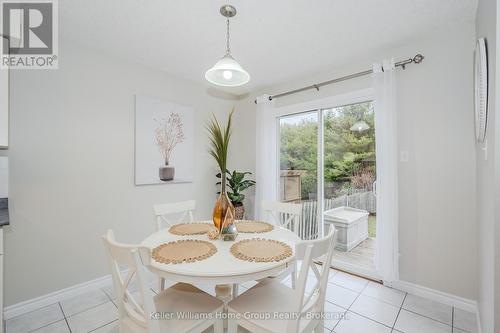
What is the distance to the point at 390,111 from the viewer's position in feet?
7.47

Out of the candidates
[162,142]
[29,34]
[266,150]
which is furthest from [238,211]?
[29,34]

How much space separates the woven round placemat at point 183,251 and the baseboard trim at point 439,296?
2077mm

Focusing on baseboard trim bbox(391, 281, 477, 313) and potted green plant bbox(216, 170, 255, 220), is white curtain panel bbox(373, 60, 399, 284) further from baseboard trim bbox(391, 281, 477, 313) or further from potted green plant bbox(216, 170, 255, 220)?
potted green plant bbox(216, 170, 255, 220)

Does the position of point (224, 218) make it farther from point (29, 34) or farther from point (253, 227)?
point (29, 34)

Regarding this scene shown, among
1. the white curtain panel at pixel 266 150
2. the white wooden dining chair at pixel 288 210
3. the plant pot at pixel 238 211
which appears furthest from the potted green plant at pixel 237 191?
the white wooden dining chair at pixel 288 210

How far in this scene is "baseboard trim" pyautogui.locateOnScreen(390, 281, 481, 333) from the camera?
1.95 meters

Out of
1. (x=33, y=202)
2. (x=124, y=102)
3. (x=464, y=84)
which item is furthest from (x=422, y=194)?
(x=33, y=202)

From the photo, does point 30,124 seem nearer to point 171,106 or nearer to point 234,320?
point 171,106

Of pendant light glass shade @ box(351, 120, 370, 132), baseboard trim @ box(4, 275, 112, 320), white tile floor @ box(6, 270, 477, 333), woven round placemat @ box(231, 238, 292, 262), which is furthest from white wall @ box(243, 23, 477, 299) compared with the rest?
baseboard trim @ box(4, 275, 112, 320)

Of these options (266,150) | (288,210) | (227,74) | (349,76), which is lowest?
(288,210)

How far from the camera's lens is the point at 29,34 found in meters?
2.01

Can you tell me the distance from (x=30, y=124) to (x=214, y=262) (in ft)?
7.10

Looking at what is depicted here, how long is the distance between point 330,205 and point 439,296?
134cm

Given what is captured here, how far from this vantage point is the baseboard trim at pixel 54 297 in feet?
6.36
